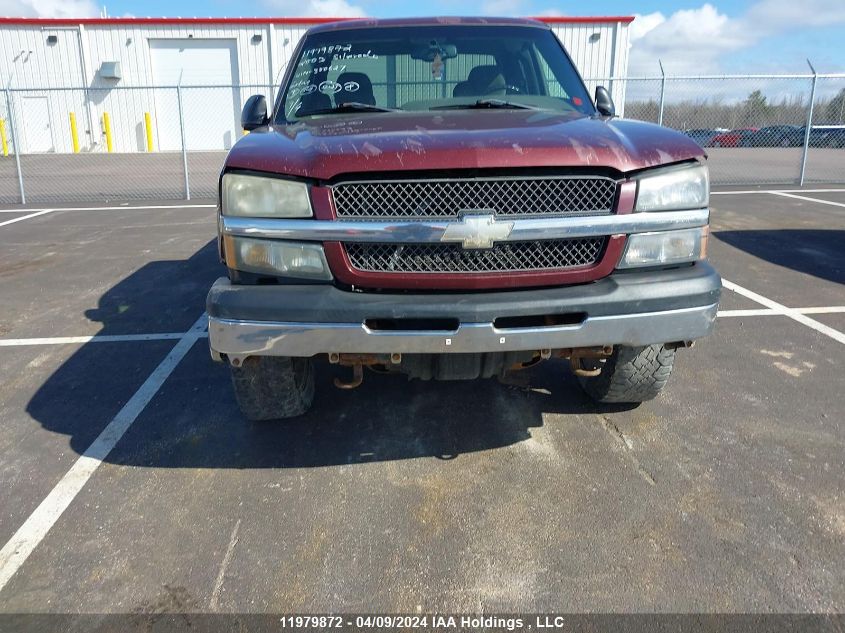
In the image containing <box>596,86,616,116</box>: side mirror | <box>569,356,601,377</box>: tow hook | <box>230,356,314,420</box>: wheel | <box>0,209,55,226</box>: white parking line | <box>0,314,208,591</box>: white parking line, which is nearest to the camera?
<box>0,314,208,591</box>: white parking line

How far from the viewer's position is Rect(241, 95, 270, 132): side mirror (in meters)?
3.56

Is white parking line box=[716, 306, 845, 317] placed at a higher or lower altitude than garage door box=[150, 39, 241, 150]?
lower

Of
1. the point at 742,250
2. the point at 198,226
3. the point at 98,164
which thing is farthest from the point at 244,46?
the point at 742,250

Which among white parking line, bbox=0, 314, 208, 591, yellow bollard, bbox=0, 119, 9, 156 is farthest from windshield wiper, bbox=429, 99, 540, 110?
yellow bollard, bbox=0, 119, 9, 156

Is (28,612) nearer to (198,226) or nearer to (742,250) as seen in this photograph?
(742,250)

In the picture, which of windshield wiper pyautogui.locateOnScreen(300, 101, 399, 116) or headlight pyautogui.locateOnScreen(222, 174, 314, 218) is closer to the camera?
headlight pyautogui.locateOnScreen(222, 174, 314, 218)

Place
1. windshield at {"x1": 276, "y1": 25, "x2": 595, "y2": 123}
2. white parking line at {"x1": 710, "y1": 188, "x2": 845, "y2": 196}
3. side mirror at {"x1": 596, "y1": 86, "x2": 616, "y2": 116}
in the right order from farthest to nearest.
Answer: white parking line at {"x1": 710, "y1": 188, "x2": 845, "y2": 196} → side mirror at {"x1": 596, "y1": 86, "x2": 616, "y2": 116} → windshield at {"x1": 276, "y1": 25, "x2": 595, "y2": 123}

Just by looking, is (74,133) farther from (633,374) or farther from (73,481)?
(633,374)

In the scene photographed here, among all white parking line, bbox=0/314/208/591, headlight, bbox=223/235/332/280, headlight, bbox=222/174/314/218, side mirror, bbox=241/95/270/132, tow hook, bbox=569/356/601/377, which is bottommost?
white parking line, bbox=0/314/208/591

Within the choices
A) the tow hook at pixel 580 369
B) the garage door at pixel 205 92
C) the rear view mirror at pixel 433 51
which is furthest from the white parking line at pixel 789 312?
the garage door at pixel 205 92

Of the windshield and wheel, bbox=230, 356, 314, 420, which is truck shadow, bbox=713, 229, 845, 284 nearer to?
the windshield

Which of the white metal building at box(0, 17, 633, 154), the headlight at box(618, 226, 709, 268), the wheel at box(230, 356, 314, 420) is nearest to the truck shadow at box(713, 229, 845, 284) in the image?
the headlight at box(618, 226, 709, 268)

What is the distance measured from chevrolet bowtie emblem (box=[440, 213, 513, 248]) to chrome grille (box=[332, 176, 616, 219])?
6 cm

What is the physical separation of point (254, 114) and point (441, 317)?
1.95 m
